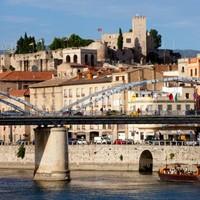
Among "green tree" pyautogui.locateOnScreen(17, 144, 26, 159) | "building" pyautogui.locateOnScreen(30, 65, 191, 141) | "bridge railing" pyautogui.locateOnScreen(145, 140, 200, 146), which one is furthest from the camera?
"building" pyautogui.locateOnScreen(30, 65, 191, 141)

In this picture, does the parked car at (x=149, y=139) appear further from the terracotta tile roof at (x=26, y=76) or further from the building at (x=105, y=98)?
the terracotta tile roof at (x=26, y=76)

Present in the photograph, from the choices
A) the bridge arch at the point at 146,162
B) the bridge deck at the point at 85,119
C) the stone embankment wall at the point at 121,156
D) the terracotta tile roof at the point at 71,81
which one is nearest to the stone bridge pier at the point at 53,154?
the bridge deck at the point at 85,119

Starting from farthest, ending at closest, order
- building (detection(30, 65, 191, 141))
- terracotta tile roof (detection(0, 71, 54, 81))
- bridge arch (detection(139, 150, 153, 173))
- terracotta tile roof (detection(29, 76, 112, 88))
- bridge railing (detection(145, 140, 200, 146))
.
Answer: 1. terracotta tile roof (detection(0, 71, 54, 81))
2. terracotta tile roof (detection(29, 76, 112, 88))
3. building (detection(30, 65, 191, 141))
4. bridge arch (detection(139, 150, 153, 173))
5. bridge railing (detection(145, 140, 200, 146))

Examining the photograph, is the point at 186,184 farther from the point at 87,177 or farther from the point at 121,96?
the point at 121,96

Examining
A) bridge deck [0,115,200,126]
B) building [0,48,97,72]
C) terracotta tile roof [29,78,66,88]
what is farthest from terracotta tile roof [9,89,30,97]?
bridge deck [0,115,200,126]

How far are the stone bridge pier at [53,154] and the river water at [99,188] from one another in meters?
1.17

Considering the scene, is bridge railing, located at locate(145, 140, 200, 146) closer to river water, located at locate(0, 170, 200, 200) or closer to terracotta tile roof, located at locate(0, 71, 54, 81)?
river water, located at locate(0, 170, 200, 200)

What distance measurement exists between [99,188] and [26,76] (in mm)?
78790

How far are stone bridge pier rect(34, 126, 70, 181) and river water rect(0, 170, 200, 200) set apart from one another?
46.0 inches

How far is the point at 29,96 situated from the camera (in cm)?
15125

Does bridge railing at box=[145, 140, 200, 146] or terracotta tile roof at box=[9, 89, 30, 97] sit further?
terracotta tile roof at box=[9, 89, 30, 97]

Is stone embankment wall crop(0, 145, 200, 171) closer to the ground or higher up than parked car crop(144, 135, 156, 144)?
closer to the ground

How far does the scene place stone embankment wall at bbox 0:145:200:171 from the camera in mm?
102188

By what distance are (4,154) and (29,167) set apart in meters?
4.31
